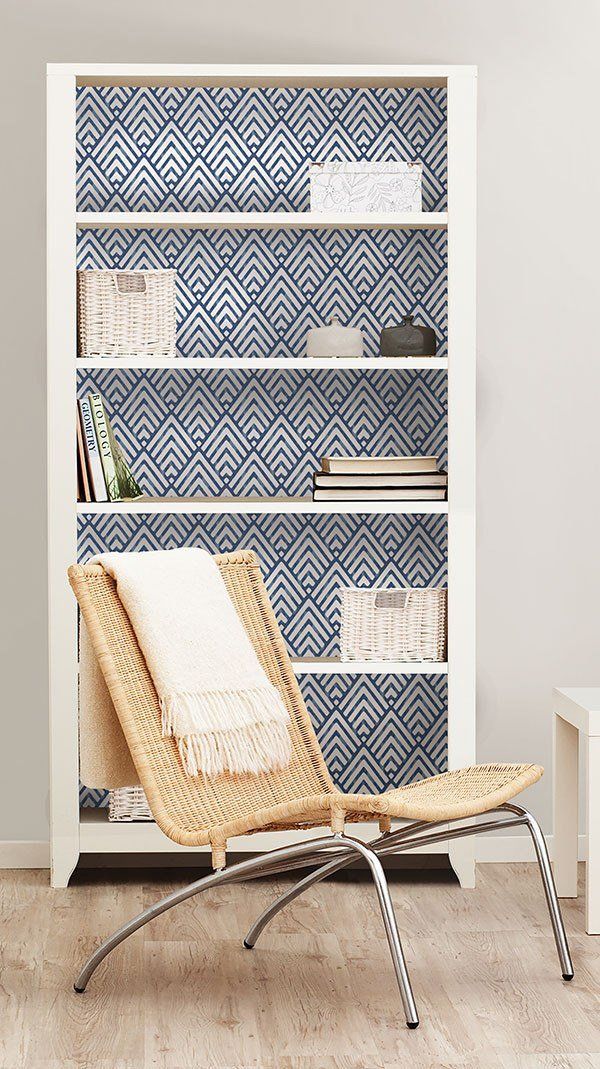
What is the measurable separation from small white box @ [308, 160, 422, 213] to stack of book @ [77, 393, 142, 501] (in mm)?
770

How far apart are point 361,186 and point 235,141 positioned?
1.48 ft

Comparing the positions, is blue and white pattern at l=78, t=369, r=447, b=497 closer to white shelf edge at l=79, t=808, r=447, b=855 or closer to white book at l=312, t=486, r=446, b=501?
white book at l=312, t=486, r=446, b=501

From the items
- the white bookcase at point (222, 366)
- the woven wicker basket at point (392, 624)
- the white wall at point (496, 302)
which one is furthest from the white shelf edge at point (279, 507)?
the white wall at point (496, 302)

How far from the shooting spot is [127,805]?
333cm

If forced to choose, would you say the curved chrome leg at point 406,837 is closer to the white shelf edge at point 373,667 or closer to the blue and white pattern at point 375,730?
the white shelf edge at point 373,667

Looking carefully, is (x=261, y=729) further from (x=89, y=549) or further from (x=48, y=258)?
(x=48, y=258)

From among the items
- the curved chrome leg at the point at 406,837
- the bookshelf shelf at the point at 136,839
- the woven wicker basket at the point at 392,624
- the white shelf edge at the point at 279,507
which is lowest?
the bookshelf shelf at the point at 136,839

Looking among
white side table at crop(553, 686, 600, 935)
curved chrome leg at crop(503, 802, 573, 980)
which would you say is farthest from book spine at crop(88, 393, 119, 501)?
curved chrome leg at crop(503, 802, 573, 980)

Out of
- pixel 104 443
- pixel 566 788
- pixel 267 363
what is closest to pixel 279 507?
pixel 267 363

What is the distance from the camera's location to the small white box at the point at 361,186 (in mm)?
3287

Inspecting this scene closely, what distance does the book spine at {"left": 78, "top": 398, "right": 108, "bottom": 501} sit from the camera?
128 inches

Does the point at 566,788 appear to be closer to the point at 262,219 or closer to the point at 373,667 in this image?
the point at 373,667

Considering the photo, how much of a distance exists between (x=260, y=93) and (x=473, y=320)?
0.91m

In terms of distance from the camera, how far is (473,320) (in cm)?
326
